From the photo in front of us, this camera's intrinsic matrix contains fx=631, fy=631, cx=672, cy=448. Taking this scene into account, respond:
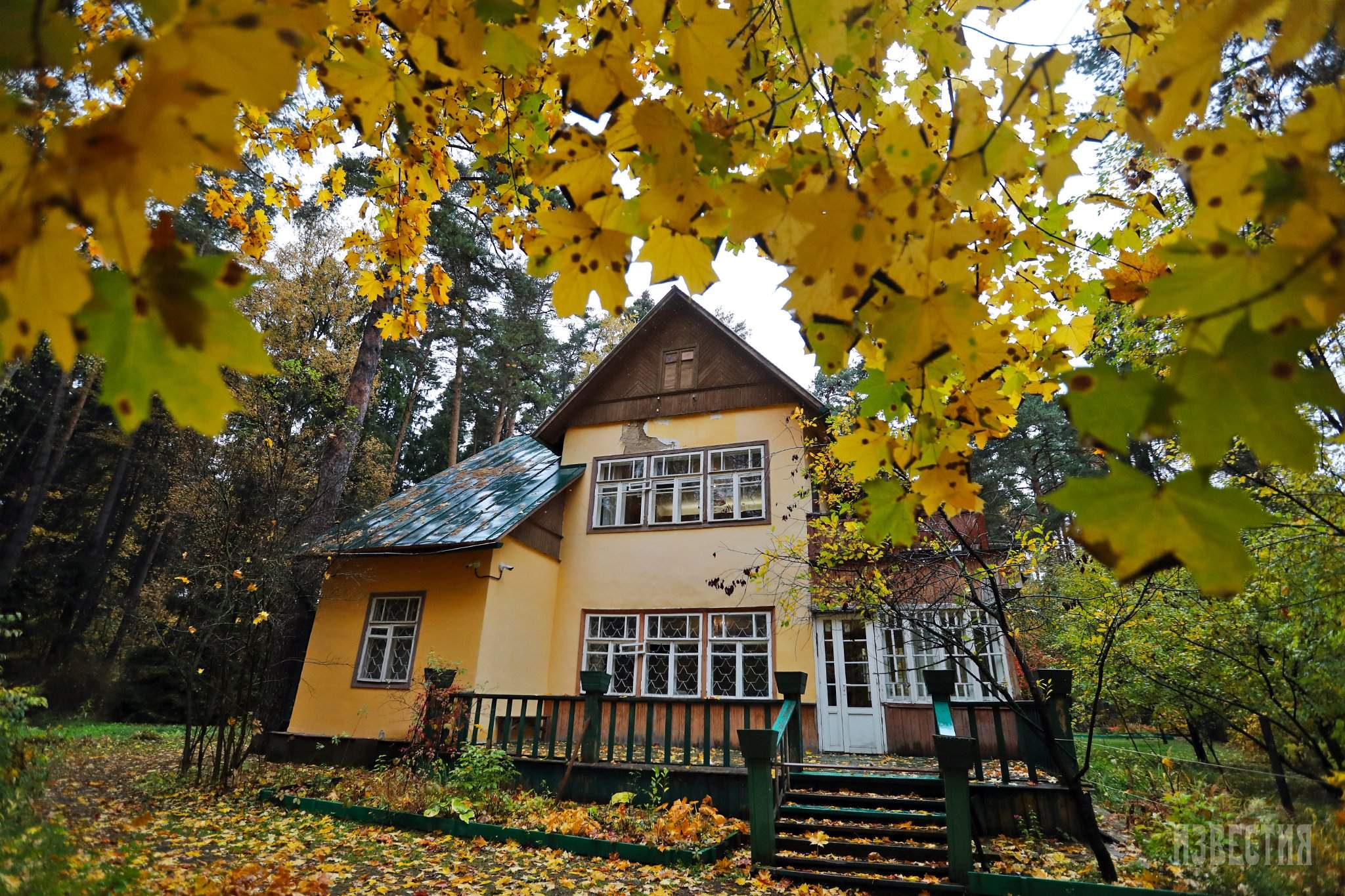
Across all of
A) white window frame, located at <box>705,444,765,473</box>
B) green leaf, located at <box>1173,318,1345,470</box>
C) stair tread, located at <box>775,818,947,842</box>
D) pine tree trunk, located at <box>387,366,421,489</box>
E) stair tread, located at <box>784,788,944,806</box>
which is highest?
pine tree trunk, located at <box>387,366,421,489</box>

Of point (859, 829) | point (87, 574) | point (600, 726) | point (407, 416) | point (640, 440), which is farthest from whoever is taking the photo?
point (407, 416)

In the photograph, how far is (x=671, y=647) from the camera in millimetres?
10219

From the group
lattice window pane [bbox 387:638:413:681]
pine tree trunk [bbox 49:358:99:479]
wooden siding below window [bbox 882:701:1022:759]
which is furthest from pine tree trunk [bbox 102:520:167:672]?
wooden siding below window [bbox 882:701:1022:759]

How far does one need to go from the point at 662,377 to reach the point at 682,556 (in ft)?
11.2

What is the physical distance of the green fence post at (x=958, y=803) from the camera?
453 centimetres

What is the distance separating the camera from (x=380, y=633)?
10164mm

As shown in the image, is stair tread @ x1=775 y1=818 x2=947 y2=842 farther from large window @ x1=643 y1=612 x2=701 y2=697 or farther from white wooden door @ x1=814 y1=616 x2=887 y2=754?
large window @ x1=643 y1=612 x2=701 y2=697

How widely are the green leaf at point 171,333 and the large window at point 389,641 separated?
1019cm

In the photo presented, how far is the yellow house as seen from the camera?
957 cm

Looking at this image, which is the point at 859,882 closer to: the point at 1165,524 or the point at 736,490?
the point at 1165,524

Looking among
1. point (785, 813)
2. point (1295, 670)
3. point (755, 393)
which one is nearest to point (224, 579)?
point (785, 813)

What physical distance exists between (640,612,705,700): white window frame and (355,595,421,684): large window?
362 centimetres

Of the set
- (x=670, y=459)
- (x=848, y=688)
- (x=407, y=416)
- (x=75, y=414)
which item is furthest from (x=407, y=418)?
(x=848, y=688)

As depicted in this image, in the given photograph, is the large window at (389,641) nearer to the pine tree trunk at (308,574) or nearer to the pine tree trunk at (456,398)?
the pine tree trunk at (308,574)
